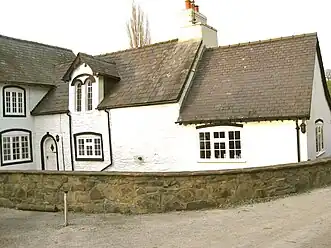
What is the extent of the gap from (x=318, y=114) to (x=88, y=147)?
39.1ft

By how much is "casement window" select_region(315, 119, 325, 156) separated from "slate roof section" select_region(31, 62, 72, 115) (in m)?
13.2

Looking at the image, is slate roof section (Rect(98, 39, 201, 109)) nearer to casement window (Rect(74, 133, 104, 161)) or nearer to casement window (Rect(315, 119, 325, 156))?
casement window (Rect(74, 133, 104, 161))

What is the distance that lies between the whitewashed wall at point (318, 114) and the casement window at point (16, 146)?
15747 mm

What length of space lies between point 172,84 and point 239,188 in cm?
976

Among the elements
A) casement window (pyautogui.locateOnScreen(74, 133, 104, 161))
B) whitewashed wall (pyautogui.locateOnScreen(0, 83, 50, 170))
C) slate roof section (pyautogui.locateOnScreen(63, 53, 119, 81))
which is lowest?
casement window (pyautogui.locateOnScreen(74, 133, 104, 161))

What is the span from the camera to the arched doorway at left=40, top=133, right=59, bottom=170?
23.1 m

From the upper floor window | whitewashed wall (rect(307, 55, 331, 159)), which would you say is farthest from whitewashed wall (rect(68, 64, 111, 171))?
whitewashed wall (rect(307, 55, 331, 159))

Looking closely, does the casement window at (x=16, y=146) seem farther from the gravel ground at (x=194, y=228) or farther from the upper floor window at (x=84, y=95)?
the gravel ground at (x=194, y=228)

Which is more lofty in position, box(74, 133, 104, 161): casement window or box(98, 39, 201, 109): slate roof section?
box(98, 39, 201, 109): slate roof section

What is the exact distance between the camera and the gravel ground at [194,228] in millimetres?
7684

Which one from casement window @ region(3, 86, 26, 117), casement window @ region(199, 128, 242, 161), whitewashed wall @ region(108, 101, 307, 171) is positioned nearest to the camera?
whitewashed wall @ region(108, 101, 307, 171)

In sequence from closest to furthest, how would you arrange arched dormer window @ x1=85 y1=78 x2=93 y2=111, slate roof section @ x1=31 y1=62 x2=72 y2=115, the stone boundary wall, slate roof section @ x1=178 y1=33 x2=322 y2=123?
the stone boundary wall < slate roof section @ x1=178 y1=33 x2=322 y2=123 < arched dormer window @ x1=85 y1=78 x2=93 y2=111 < slate roof section @ x1=31 y1=62 x2=72 y2=115

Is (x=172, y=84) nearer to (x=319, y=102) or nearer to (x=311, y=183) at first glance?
(x=319, y=102)

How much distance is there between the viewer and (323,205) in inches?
387
